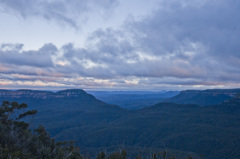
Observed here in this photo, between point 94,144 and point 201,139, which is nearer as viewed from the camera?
point 201,139

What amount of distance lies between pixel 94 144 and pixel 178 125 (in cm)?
6042

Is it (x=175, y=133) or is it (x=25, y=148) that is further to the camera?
(x=175, y=133)

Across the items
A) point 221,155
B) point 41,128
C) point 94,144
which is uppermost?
point 41,128

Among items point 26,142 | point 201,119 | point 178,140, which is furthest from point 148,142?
point 26,142

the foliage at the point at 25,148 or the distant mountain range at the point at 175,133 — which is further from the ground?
the foliage at the point at 25,148

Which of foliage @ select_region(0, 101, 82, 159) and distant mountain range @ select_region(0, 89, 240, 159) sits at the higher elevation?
foliage @ select_region(0, 101, 82, 159)

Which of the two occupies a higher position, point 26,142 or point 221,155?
point 26,142

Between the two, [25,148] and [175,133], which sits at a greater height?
[25,148]

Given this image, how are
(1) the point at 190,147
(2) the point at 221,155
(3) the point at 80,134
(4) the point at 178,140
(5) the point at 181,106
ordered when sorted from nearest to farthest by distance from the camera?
(2) the point at 221,155 < (1) the point at 190,147 < (4) the point at 178,140 < (3) the point at 80,134 < (5) the point at 181,106

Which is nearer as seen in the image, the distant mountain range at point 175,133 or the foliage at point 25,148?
the foliage at point 25,148

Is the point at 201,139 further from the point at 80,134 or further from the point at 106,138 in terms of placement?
the point at 80,134

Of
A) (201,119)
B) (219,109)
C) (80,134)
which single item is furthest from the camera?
(219,109)

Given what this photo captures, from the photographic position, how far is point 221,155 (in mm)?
74750

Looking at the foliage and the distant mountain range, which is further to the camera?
the distant mountain range
